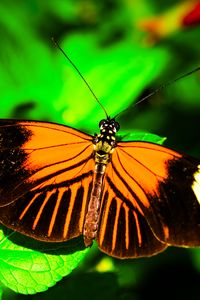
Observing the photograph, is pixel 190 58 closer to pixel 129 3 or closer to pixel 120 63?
pixel 129 3

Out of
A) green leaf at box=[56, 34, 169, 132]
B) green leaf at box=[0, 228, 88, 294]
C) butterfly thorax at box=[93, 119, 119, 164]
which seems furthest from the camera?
green leaf at box=[56, 34, 169, 132]

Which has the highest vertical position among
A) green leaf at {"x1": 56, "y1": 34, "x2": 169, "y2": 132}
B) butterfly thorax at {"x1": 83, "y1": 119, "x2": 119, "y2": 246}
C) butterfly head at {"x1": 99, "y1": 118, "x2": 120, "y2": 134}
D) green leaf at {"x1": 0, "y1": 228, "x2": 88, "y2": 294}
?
green leaf at {"x1": 56, "y1": 34, "x2": 169, "y2": 132}

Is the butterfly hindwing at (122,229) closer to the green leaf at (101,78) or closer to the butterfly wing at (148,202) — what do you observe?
the butterfly wing at (148,202)

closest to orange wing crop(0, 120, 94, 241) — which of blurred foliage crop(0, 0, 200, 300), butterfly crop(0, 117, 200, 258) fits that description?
butterfly crop(0, 117, 200, 258)

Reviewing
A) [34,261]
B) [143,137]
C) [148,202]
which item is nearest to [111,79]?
[143,137]

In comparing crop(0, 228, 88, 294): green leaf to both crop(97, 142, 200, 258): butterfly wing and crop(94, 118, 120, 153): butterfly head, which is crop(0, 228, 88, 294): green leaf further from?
crop(94, 118, 120, 153): butterfly head

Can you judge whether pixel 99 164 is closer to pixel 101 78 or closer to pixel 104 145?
pixel 104 145
